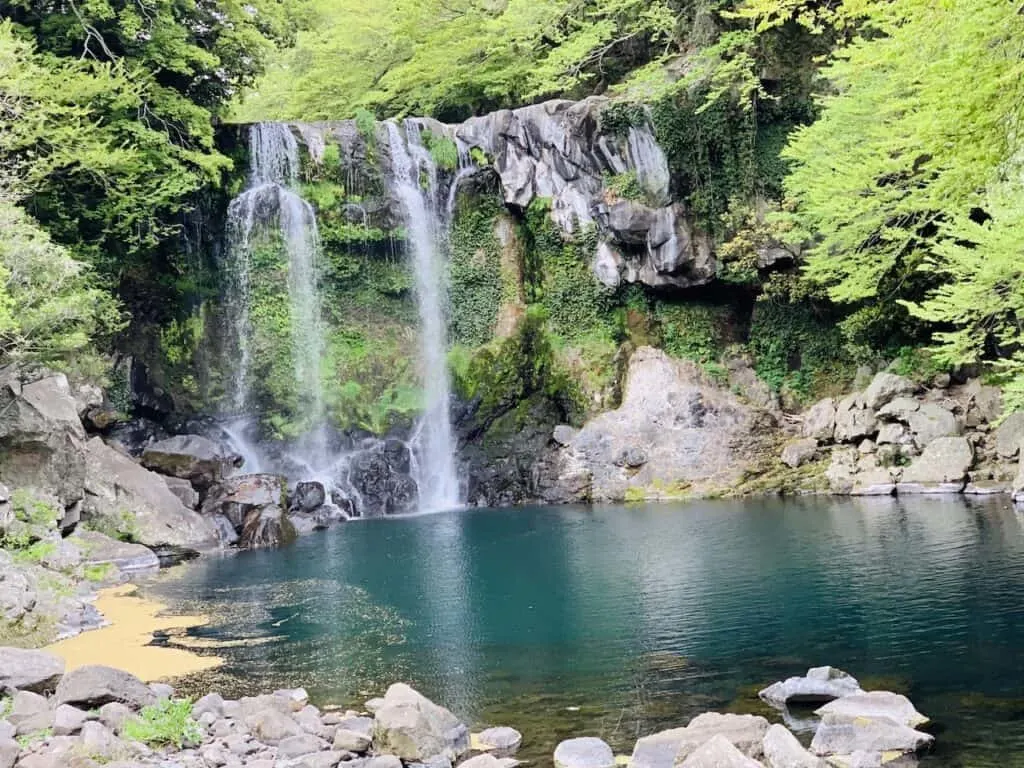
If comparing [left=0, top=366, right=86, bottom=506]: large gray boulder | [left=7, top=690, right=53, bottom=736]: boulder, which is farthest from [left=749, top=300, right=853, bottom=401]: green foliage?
[left=7, top=690, right=53, bottom=736]: boulder

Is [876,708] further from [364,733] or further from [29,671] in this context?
[29,671]

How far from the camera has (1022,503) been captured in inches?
738

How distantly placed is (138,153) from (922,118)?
→ 2108 cm

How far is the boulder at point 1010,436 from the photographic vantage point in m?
21.3

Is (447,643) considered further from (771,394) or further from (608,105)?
(608,105)

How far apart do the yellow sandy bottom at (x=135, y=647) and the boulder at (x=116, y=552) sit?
367cm

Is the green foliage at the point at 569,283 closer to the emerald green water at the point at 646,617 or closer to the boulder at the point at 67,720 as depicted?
the emerald green water at the point at 646,617

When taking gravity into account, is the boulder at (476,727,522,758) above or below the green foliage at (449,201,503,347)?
below

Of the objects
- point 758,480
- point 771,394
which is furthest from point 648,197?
point 758,480

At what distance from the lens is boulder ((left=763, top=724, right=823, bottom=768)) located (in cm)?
661

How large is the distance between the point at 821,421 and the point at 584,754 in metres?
21.0

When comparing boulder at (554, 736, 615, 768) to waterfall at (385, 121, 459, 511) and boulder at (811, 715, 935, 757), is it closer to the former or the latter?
boulder at (811, 715, 935, 757)

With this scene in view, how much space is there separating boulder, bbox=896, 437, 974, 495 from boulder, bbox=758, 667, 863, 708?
1502 cm

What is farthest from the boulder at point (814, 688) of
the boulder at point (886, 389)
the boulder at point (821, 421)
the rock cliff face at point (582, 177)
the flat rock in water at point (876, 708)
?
the rock cliff face at point (582, 177)
